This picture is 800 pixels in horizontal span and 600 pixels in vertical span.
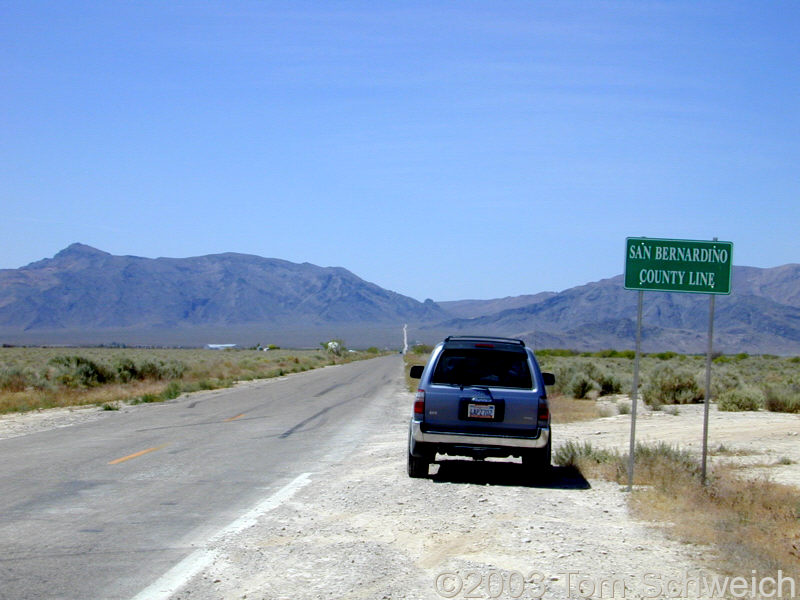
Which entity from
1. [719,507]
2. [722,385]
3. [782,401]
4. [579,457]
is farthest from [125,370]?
[719,507]

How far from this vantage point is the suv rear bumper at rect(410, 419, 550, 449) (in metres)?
11.9

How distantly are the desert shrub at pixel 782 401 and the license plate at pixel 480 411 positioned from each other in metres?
14.9

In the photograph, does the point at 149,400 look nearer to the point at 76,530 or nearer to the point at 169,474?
the point at 169,474

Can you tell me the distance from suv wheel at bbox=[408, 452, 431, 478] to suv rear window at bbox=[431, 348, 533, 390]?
3.41 feet

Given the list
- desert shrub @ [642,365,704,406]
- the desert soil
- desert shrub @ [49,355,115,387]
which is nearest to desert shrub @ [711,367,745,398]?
desert shrub @ [642,365,704,406]

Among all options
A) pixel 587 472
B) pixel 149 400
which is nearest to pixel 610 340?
pixel 149 400

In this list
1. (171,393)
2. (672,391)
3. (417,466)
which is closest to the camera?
(417,466)

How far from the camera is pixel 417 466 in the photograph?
12.4 m

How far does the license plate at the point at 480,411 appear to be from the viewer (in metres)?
12.0

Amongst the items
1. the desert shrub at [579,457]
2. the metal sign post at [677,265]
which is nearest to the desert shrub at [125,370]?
the desert shrub at [579,457]

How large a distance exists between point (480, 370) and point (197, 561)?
5895mm

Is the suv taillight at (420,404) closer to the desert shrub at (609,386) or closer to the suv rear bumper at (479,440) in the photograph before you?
the suv rear bumper at (479,440)

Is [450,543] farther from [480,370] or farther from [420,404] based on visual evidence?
[480,370]

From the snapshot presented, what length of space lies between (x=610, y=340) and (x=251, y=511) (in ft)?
385
